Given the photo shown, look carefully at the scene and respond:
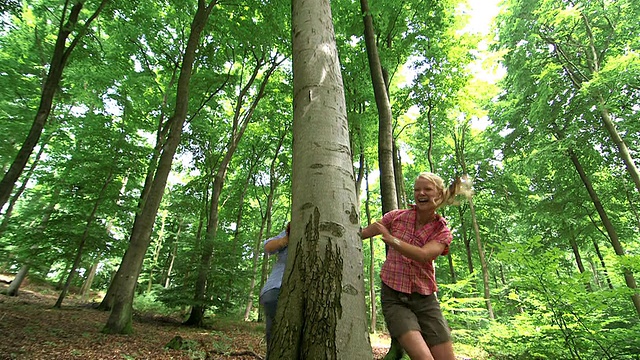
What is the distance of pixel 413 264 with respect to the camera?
7.18 ft

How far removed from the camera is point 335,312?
1.42 meters

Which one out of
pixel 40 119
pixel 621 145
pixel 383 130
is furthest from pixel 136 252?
pixel 621 145

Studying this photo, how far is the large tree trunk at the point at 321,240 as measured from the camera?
4.54ft

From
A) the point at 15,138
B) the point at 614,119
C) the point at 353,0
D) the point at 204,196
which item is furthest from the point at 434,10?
the point at 15,138

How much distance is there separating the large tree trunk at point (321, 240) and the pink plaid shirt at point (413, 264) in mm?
691

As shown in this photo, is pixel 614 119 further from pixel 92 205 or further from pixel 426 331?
pixel 92 205

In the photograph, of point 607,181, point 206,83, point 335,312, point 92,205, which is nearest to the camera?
point 335,312

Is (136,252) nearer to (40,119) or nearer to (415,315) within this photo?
(40,119)

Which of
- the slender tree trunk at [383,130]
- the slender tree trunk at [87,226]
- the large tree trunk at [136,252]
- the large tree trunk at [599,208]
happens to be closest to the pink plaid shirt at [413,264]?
the slender tree trunk at [383,130]

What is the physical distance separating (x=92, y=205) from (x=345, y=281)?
34.7 feet

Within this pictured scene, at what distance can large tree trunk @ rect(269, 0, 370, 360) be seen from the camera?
4.54ft

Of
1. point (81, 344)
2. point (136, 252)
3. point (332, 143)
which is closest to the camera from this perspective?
point (332, 143)

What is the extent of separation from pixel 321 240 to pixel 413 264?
0.99m

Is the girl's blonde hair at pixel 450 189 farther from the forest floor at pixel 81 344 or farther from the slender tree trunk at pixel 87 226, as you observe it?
the slender tree trunk at pixel 87 226
